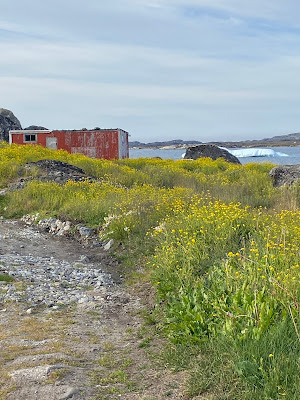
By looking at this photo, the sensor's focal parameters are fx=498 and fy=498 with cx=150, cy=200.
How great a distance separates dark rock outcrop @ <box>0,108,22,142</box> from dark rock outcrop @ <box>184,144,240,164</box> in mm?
16445

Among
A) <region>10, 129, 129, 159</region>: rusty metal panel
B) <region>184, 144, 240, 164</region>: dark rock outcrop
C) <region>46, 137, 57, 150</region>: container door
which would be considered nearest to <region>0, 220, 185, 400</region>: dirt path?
<region>10, 129, 129, 159</region>: rusty metal panel

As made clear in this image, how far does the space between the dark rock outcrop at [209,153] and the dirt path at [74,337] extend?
32.3 m

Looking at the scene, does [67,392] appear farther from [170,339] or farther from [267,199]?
[267,199]

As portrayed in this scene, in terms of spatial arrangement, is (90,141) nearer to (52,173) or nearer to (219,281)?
(52,173)

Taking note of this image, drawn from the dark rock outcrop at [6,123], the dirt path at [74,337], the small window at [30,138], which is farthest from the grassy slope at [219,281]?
the dark rock outcrop at [6,123]

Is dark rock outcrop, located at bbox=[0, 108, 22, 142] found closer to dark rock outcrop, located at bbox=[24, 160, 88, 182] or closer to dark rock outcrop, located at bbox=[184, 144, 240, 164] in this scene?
dark rock outcrop, located at bbox=[184, 144, 240, 164]

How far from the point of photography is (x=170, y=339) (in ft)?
17.6

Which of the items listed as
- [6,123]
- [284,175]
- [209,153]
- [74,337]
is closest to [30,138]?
[6,123]

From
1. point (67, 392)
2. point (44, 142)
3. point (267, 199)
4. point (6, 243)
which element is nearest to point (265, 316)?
point (67, 392)

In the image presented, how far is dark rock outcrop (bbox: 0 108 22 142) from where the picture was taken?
147ft

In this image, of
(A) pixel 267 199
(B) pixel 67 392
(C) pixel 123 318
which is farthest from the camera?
(A) pixel 267 199

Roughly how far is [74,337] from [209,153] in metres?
37.2

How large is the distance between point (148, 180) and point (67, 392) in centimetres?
1579

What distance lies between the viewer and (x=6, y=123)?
149ft
